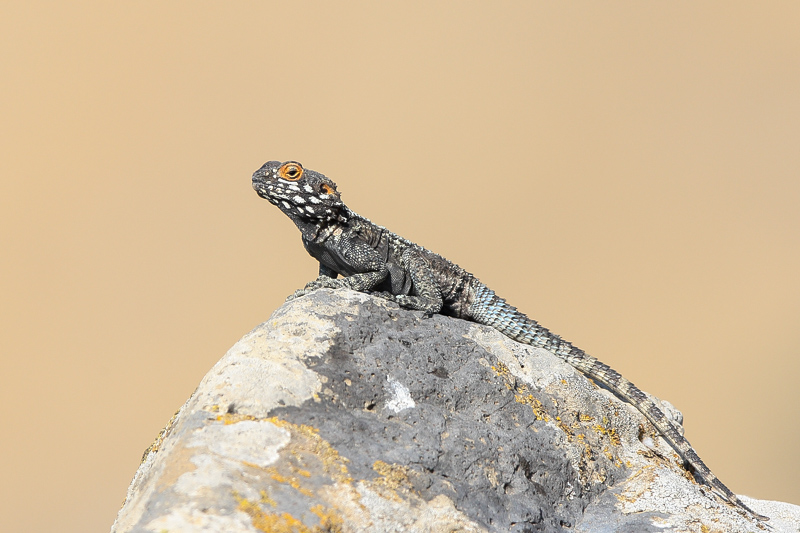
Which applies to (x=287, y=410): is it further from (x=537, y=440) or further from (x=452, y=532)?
(x=537, y=440)

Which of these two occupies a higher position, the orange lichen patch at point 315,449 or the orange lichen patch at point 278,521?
the orange lichen patch at point 315,449

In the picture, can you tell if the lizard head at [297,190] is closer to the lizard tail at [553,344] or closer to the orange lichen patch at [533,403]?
the lizard tail at [553,344]

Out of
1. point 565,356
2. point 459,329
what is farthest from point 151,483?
point 565,356

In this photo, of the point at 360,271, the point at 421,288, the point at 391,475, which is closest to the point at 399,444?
the point at 391,475

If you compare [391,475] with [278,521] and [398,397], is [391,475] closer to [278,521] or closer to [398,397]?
[398,397]

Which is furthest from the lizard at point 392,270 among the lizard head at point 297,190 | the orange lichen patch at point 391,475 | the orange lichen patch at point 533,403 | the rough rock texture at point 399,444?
the orange lichen patch at point 391,475

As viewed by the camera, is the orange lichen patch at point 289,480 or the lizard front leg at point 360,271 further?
the lizard front leg at point 360,271

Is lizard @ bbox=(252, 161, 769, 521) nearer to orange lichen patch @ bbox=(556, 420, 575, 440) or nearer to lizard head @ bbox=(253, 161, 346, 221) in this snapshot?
lizard head @ bbox=(253, 161, 346, 221)
